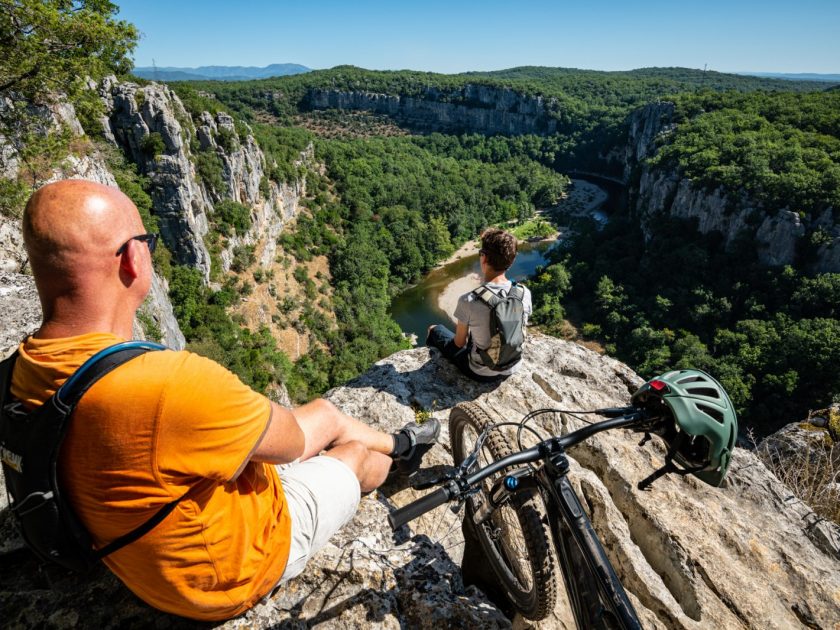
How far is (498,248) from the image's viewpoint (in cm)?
435

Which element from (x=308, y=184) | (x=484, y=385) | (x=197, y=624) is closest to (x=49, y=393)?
(x=197, y=624)

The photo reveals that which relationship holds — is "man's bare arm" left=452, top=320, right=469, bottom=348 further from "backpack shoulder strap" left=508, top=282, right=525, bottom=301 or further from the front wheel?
the front wheel

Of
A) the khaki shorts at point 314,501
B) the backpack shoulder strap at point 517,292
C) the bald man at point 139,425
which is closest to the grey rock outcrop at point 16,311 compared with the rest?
the bald man at point 139,425

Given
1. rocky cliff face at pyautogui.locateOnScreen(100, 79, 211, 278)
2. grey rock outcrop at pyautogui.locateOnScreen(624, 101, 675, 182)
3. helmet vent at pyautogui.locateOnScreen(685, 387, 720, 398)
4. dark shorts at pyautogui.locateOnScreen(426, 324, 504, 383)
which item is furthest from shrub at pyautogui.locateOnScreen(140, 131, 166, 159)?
grey rock outcrop at pyautogui.locateOnScreen(624, 101, 675, 182)

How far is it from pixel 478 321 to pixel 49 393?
3484mm

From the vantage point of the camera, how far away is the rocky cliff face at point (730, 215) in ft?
119

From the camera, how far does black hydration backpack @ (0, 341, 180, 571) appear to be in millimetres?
1422

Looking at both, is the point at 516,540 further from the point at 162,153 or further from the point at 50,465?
the point at 162,153

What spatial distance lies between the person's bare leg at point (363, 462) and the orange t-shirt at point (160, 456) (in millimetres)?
1011

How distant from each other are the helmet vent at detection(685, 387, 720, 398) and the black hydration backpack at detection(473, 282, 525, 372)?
2.08m

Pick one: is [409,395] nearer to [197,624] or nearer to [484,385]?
[484,385]

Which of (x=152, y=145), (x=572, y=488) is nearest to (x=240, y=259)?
(x=152, y=145)

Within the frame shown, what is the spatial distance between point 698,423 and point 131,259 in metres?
2.65

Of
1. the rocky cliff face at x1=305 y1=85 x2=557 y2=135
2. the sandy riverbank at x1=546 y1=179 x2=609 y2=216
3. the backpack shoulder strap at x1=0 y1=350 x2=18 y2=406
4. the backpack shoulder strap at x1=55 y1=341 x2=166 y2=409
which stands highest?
the rocky cliff face at x1=305 y1=85 x2=557 y2=135
